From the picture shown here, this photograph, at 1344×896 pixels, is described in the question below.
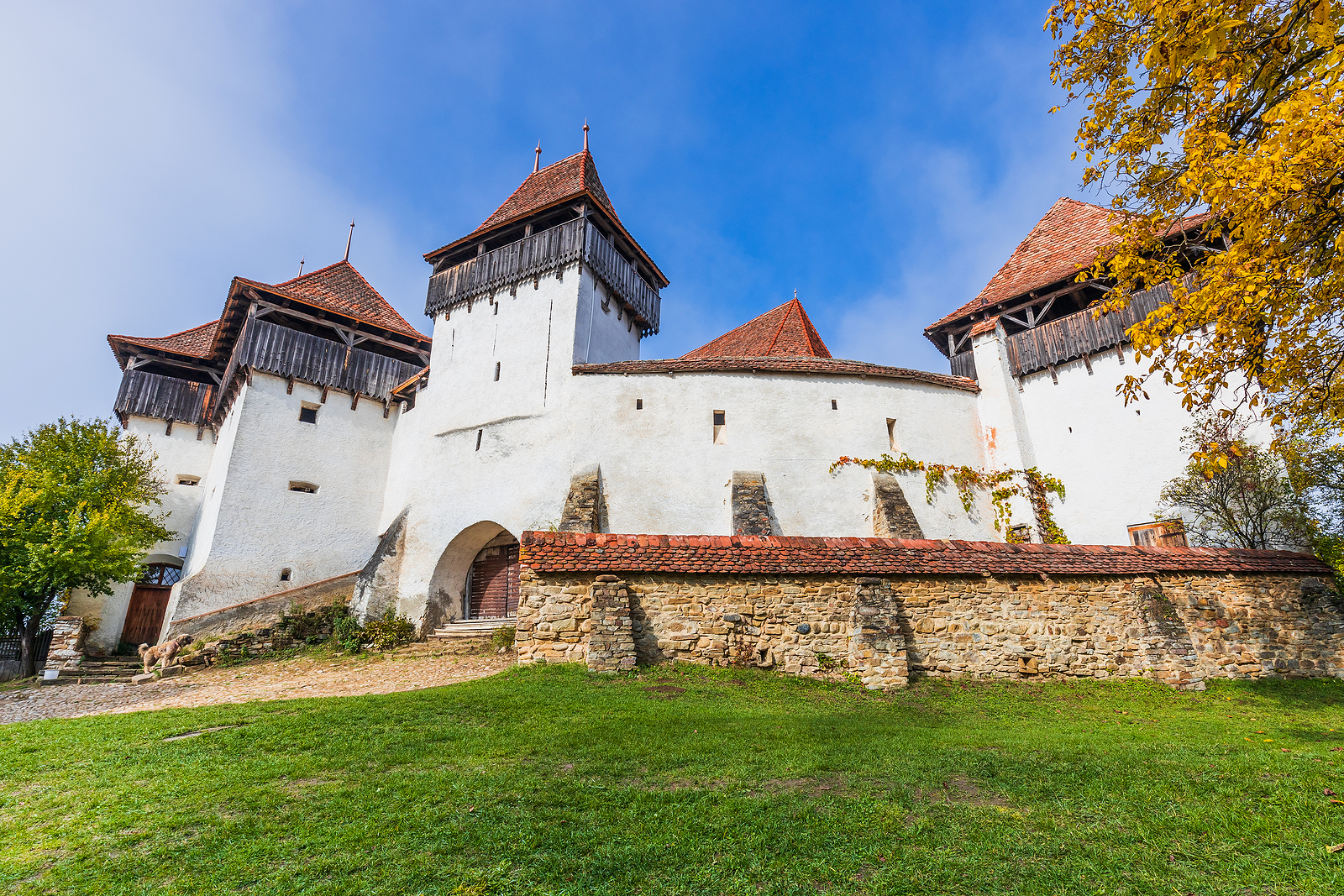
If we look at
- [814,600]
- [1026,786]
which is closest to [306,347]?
[814,600]

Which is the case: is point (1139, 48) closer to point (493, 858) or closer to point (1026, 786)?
point (1026, 786)

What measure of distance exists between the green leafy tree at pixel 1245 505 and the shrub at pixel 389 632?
17.0 meters

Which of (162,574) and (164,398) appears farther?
(164,398)

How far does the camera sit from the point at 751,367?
1510 centimetres

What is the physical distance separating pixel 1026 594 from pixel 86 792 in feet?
34.9

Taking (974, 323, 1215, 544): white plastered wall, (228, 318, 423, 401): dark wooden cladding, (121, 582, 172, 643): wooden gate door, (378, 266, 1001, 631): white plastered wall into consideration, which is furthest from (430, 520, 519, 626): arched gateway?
(974, 323, 1215, 544): white plastered wall

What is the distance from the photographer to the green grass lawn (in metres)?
3.14

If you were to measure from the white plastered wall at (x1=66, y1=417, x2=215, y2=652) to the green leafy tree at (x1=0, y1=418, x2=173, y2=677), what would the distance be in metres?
0.81

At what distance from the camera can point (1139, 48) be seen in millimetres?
4887

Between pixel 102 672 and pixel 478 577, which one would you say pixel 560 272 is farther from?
pixel 102 672

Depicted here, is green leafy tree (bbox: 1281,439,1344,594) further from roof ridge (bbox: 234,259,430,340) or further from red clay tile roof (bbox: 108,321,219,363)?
red clay tile roof (bbox: 108,321,219,363)

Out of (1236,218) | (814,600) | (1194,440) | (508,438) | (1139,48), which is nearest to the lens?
(1236,218)

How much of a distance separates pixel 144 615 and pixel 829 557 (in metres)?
20.2

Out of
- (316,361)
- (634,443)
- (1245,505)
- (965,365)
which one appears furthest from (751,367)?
(316,361)
